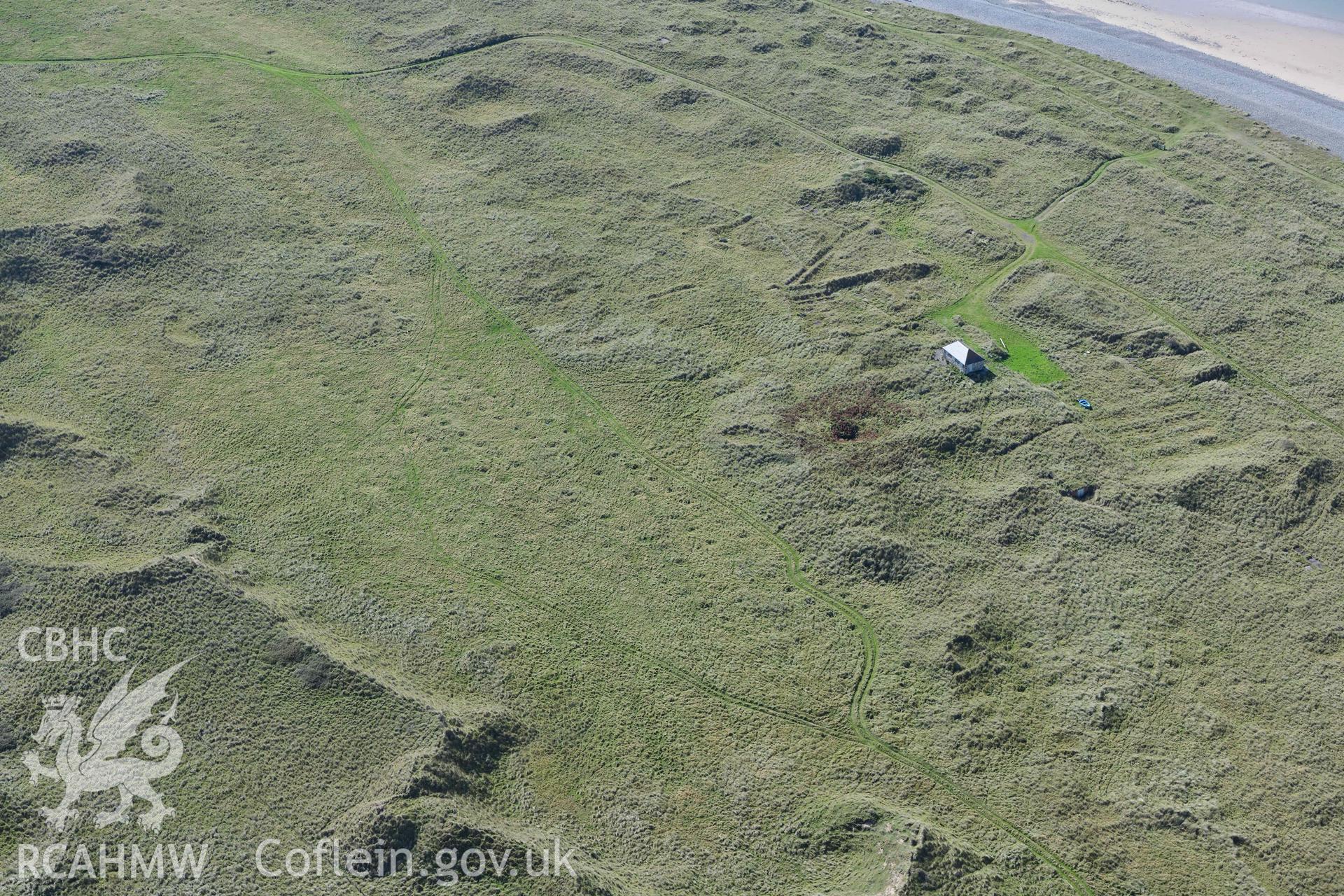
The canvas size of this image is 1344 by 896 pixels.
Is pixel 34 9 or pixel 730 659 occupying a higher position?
pixel 34 9

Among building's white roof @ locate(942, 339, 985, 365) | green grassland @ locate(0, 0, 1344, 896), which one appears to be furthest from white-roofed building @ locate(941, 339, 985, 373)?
green grassland @ locate(0, 0, 1344, 896)

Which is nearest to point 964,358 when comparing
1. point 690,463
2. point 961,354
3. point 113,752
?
point 961,354

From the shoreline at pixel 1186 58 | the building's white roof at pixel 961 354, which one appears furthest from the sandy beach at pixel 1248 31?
the building's white roof at pixel 961 354

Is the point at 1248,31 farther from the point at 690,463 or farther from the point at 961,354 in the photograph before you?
the point at 690,463

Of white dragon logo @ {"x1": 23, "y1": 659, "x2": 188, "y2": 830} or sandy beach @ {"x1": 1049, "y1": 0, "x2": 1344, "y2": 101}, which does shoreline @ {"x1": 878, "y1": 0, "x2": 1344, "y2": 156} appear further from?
white dragon logo @ {"x1": 23, "y1": 659, "x2": 188, "y2": 830}

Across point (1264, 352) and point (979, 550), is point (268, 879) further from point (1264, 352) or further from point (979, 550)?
point (1264, 352)

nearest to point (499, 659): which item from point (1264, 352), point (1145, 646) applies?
point (1145, 646)

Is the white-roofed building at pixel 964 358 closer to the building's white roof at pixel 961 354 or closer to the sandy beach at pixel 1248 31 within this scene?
the building's white roof at pixel 961 354
